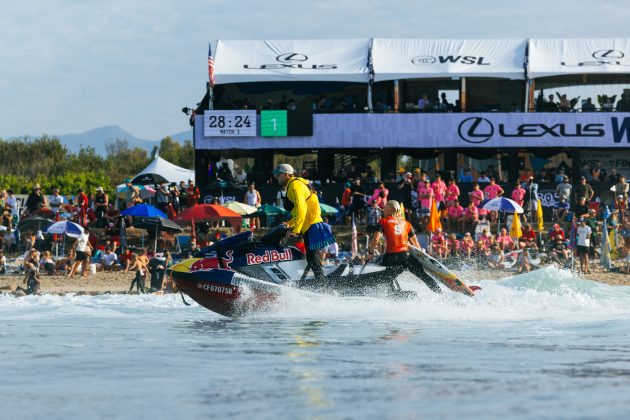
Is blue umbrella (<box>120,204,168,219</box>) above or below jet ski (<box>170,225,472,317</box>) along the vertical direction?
above

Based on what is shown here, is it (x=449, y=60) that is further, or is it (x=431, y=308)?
(x=449, y=60)

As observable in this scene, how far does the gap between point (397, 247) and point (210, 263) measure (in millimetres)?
2510

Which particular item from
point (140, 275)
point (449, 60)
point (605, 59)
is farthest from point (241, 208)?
point (605, 59)

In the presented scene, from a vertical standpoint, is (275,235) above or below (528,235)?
above

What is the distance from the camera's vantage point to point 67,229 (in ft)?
90.7

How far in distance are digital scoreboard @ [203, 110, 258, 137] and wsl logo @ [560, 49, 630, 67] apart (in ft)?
31.7

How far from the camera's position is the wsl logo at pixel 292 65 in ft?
115

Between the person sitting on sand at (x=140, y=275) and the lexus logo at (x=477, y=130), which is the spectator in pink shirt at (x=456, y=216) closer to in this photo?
the lexus logo at (x=477, y=130)

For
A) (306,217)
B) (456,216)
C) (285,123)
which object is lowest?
(456,216)

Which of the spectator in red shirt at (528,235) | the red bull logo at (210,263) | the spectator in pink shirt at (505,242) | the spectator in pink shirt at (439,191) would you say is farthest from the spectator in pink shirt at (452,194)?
A: the red bull logo at (210,263)

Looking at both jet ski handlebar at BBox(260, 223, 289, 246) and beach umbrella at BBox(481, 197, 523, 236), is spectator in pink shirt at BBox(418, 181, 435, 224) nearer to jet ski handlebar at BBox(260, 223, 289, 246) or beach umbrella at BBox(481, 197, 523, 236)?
beach umbrella at BBox(481, 197, 523, 236)

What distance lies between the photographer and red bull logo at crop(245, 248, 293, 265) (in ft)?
48.8

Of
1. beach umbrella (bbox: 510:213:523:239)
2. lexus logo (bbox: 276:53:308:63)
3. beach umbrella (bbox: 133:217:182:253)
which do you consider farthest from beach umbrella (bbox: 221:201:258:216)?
lexus logo (bbox: 276:53:308:63)

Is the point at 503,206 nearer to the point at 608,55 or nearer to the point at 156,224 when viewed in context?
the point at 156,224
